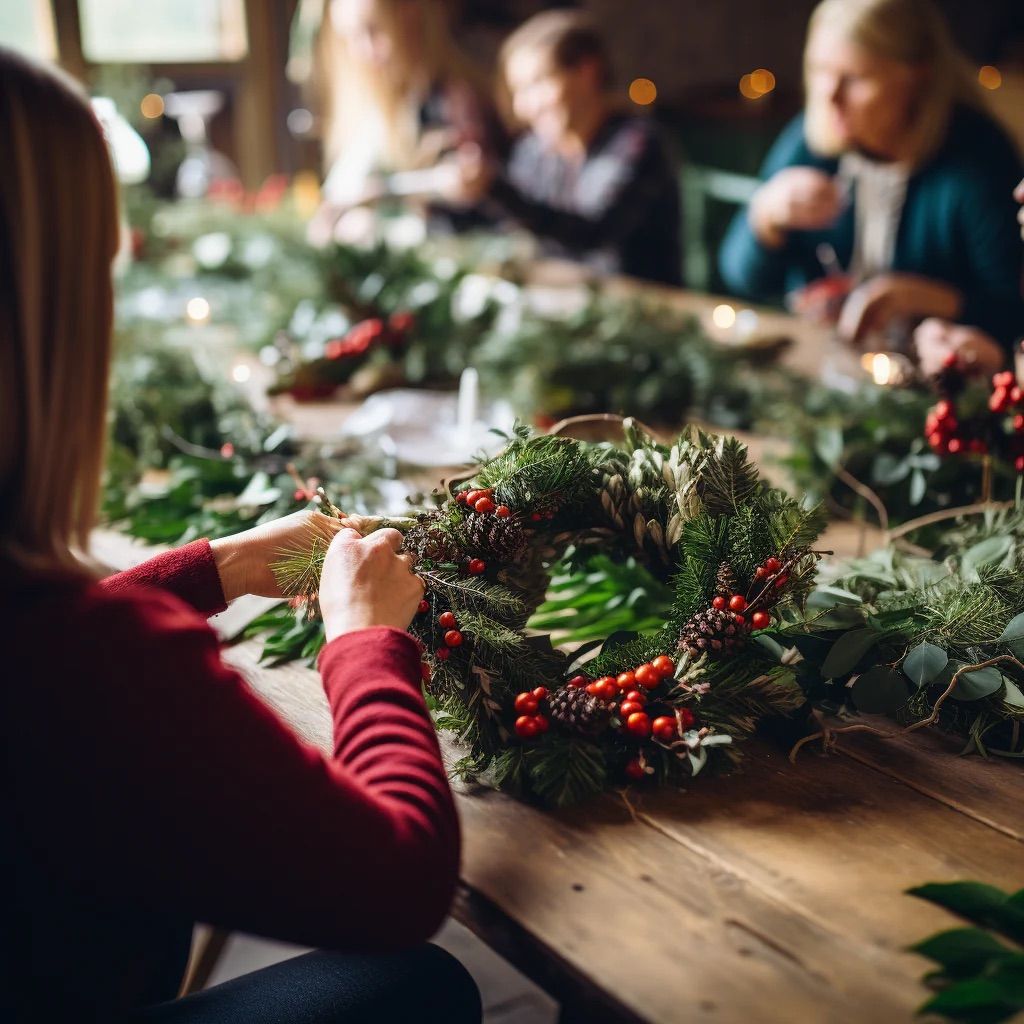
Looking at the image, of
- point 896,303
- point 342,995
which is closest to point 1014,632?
point 342,995

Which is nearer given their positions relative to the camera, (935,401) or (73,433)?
(73,433)

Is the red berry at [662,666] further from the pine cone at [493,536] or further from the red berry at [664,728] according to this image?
the pine cone at [493,536]

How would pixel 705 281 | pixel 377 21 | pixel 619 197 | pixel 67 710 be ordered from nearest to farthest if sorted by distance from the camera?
pixel 67 710 < pixel 619 197 < pixel 377 21 < pixel 705 281

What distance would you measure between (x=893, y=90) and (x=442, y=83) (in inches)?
75.6

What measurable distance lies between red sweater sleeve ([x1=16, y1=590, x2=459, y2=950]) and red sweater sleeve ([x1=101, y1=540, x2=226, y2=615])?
300 mm

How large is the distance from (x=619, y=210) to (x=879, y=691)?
95.6 inches

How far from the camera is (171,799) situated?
23.6 inches

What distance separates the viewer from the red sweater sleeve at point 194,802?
1.97 ft

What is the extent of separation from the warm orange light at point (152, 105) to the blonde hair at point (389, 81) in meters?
0.53

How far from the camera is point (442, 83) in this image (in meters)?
3.70

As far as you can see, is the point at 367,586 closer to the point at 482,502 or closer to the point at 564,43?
the point at 482,502

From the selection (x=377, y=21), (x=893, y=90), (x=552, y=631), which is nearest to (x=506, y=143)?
(x=377, y=21)

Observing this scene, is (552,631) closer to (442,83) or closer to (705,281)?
(442,83)

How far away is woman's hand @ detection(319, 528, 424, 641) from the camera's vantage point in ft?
2.66
